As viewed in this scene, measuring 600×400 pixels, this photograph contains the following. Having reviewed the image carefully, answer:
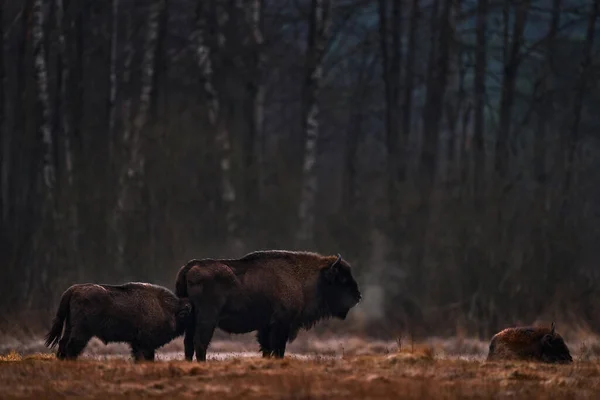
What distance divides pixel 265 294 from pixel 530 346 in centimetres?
350

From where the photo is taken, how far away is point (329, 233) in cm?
3397

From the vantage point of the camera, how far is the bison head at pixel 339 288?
20.1 m

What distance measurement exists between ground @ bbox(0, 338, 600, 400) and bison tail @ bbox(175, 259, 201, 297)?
1.51 m

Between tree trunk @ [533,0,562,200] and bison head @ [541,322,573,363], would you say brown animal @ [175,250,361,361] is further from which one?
tree trunk @ [533,0,562,200]

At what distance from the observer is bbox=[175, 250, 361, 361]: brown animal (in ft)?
61.8

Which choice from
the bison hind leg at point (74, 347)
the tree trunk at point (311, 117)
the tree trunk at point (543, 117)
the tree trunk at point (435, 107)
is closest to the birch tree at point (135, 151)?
the tree trunk at point (311, 117)

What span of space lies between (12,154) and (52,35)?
397 centimetres

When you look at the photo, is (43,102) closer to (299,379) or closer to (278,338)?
(278,338)

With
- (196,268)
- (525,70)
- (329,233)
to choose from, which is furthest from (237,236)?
(525,70)

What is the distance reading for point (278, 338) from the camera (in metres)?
19.3

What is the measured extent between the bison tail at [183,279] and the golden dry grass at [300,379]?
5.00 ft

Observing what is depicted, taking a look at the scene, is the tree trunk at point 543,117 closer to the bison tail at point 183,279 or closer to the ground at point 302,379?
the bison tail at point 183,279

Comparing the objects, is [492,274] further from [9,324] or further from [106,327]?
[106,327]

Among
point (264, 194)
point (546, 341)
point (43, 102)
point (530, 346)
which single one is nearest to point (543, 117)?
point (264, 194)
